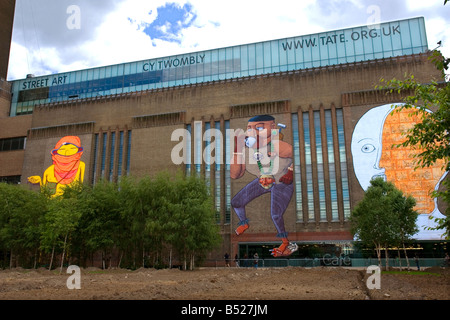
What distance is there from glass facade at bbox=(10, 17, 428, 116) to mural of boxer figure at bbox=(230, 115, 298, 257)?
1143 centimetres

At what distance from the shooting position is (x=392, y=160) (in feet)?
147

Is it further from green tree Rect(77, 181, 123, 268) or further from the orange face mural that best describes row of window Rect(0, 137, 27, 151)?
the orange face mural

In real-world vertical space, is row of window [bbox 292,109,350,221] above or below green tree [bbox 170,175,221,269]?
above

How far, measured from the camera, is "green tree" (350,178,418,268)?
3247 centimetres

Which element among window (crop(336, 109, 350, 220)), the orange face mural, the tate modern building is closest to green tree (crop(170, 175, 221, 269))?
the tate modern building

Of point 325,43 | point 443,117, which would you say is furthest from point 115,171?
point 443,117

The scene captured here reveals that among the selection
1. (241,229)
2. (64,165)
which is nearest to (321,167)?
(241,229)

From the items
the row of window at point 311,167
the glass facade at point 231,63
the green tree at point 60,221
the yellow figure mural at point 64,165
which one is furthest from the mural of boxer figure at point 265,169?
the yellow figure mural at point 64,165

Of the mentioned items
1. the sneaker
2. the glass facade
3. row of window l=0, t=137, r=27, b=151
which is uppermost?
the glass facade

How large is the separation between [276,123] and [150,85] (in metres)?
23.2

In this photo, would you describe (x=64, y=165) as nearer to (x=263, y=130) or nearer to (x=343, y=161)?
Result: (x=263, y=130)

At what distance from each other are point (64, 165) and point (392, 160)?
45.1 meters

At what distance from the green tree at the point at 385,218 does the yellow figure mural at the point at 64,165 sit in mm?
39990
